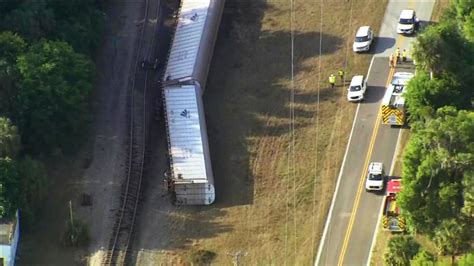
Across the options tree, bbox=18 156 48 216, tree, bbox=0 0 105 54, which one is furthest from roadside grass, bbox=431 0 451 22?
tree, bbox=18 156 48 216

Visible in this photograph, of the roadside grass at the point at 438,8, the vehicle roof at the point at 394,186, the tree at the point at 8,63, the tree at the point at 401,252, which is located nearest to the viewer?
the tree at the point at 401,252

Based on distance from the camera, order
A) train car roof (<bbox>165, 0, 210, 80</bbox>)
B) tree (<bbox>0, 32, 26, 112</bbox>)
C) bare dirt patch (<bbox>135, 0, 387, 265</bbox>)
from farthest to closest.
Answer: train car roof (<bbox>165, 0, 210, 80</bbox>) < tree (<bbox>0, 32, 26, 112</bbox>) < bare dirt patch (<bbox>135, 0, 387, 265</bbox>)

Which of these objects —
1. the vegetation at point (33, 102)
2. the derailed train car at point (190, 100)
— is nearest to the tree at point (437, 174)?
the derailed train car at point (190, 100)

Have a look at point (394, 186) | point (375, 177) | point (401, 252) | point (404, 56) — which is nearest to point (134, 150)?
point (375, 177)

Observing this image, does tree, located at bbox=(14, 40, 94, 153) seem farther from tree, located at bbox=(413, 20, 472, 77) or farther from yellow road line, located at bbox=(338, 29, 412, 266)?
tree, located at bbox=(413, 20, 472, 77)

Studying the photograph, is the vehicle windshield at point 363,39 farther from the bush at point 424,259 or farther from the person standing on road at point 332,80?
the bush at point 424,259

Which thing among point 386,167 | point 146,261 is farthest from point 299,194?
point 146,261
